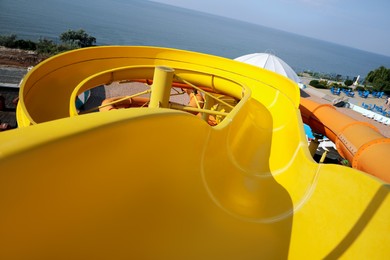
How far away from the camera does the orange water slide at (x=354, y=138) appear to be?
397cm

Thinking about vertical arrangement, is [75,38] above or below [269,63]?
below

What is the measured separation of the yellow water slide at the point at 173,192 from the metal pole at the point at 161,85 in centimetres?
3

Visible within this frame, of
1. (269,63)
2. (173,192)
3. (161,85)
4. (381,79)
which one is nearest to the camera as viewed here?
(173,192)

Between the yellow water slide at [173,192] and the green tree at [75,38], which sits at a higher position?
the yellow water slide at [173,192]

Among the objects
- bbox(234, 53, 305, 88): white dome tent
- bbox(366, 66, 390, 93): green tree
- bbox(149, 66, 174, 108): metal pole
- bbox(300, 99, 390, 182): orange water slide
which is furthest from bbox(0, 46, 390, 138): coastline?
bbox(366, 66, 390, 93): green tree

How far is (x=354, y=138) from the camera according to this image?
16.0 feet

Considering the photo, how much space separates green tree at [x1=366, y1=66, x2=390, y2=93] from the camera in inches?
1405

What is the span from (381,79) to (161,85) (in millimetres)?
42515

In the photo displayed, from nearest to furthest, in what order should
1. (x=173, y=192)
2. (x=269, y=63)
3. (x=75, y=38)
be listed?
(x=173, y=192) < (x=269, y=63) < (x=75, y=38)

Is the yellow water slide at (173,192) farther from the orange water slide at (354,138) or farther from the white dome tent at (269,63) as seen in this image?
the white dome tent at (269,63)

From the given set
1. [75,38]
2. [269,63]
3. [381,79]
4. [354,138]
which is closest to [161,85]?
[354,138]

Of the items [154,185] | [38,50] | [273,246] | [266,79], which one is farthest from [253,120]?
[38,50]

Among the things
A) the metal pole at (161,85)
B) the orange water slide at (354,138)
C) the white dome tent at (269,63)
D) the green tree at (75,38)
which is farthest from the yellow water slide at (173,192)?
the green tree at (75,38)

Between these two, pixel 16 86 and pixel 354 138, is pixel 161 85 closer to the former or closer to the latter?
pixel 354 138
